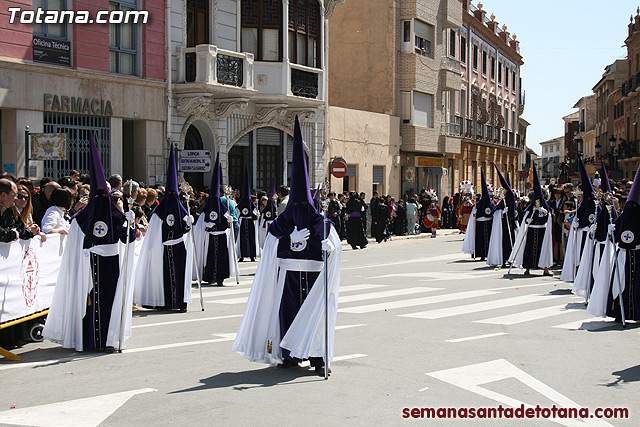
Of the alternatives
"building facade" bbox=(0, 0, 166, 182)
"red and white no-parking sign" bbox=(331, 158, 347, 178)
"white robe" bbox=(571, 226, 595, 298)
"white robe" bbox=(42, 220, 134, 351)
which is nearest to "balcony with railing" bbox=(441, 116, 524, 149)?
"red and white no-parking sign" bbox=(331, 158, 347, 178)

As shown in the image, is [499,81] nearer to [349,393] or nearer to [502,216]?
[502,216]

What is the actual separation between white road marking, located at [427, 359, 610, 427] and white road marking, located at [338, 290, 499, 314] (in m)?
3.89

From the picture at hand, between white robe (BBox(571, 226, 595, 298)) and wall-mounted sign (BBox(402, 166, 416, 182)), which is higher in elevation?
wall-mounted sign (BBox(402, 166, 416, 182))

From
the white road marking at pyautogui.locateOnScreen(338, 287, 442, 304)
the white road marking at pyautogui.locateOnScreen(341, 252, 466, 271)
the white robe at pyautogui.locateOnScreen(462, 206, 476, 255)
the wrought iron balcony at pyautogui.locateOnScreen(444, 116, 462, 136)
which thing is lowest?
the white road marking at pyautogui.locateOnScreen(341, 252, 466, 271)

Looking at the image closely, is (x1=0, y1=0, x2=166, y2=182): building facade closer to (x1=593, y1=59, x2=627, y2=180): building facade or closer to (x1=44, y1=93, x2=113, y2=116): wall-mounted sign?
(x1=44, y1=93, x2=113, y2=116): wall-mounted sign

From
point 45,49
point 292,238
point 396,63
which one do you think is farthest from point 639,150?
point 292,238

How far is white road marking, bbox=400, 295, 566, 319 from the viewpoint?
11789mm

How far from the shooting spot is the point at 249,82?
87.1 feet

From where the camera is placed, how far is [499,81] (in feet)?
196

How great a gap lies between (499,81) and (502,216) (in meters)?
42.0

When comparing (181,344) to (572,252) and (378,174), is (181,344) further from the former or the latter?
(378,174)

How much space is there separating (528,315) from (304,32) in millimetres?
19614

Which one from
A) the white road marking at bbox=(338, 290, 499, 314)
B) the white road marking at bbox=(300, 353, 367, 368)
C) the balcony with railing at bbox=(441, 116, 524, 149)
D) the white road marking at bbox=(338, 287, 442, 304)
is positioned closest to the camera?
the white road marking at bbox=(300, 353, 367, 368)

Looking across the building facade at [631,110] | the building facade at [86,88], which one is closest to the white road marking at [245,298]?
the building facade at [86,88]
